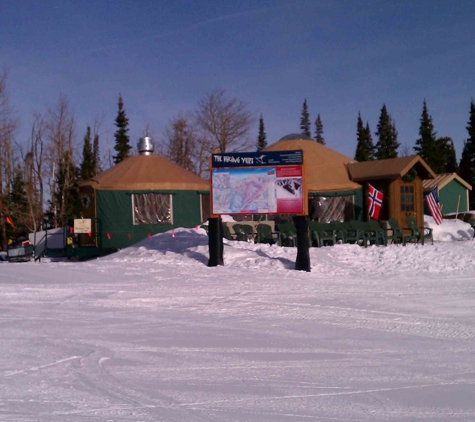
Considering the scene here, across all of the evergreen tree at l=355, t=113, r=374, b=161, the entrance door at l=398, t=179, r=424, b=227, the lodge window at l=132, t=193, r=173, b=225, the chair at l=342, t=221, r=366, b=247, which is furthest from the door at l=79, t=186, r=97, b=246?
the evergreen tree at l=355, t=113, r=374, b=161

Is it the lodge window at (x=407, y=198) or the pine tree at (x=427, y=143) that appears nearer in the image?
the lodge window at (x=407, y=198)

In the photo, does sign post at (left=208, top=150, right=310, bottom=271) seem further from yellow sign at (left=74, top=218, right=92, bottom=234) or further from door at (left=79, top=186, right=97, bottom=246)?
door at (left=79, top=186, right=97, bottom=246)

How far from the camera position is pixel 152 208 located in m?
23.2

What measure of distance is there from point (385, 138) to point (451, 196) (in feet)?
91.0

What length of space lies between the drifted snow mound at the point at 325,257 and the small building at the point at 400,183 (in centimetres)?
688

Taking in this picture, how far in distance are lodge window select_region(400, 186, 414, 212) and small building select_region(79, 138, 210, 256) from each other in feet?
26.3

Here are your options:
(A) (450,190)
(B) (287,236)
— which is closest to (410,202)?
(B) (287,236)

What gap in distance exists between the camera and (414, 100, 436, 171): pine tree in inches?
2032

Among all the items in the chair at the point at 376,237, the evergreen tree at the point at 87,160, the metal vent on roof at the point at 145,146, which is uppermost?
the evergreen tree at the point at 87,160

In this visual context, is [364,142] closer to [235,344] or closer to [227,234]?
[227,234]

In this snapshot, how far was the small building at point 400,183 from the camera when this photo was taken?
941 inches

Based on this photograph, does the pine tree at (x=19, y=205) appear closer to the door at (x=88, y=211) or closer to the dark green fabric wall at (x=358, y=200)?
the door at (x=88, y=211)

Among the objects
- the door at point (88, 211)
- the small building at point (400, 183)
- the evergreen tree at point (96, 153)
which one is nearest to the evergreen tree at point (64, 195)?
the evergreen tree at point (96, 153)

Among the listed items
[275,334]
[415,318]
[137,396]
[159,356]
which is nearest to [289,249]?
[415,318]
